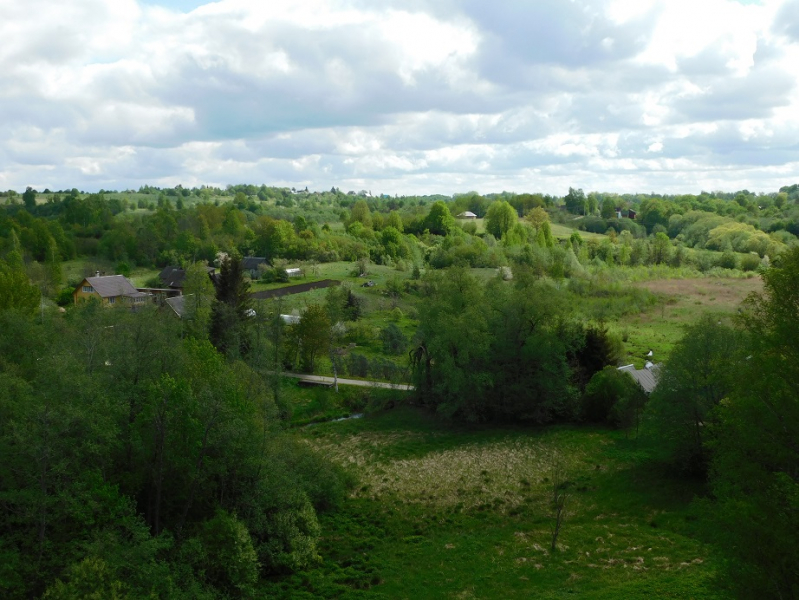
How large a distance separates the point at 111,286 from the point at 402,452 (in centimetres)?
4178

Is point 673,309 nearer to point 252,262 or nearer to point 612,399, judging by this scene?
point 612,399

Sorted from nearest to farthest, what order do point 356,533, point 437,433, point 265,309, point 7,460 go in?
point 7,460, point 356,533, point 437,433, point 265,309

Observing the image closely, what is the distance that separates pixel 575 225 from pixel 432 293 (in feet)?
339

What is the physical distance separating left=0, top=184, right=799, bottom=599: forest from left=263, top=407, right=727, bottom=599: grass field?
109 millimetres

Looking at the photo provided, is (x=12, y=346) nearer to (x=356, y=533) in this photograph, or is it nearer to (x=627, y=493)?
(x=356, y=533)

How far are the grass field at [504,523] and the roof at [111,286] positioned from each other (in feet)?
116

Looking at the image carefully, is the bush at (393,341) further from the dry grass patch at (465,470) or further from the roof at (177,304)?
the roof at (177,304)

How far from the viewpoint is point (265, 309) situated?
143 feet

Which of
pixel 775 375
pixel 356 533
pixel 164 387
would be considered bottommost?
pixel 356 533

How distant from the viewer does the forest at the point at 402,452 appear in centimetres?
1413

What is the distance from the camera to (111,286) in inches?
2391

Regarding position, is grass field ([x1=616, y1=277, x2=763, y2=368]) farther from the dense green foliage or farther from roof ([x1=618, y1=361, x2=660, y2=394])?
the dense green foliage

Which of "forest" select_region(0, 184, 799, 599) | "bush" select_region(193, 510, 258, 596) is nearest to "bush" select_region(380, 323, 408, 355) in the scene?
"forest" select_region(0, 184, 799, 599)

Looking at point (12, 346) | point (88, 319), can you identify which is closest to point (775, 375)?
point (12, 346)
